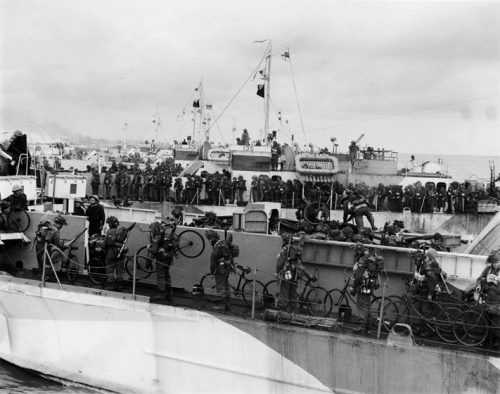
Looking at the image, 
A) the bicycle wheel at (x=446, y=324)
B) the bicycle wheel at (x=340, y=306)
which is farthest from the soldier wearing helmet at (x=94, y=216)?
the bicycle wheel at (x=446, y=324)

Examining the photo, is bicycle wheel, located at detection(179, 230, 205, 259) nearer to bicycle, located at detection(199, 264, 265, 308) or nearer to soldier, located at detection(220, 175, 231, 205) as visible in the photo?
bicycle, located at detection(199, 264, 265, 308)

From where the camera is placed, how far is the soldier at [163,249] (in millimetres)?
→ 10320

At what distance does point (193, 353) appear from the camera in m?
9.85

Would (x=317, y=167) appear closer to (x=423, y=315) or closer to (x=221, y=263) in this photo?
(x=221, y=263)

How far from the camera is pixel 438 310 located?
9195 mm

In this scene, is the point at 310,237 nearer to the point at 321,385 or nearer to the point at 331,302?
the point at 331,302

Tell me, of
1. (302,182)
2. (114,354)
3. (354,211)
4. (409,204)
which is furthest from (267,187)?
(114,354)

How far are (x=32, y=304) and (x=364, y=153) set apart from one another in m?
21.1

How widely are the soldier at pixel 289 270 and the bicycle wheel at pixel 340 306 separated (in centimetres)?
79

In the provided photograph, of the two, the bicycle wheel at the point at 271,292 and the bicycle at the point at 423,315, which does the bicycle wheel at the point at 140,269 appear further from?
the bicycle at the point at 423,315

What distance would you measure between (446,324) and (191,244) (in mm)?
5039

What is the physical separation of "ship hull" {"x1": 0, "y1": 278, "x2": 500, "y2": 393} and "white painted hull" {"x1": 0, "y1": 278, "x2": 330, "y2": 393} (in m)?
0.02

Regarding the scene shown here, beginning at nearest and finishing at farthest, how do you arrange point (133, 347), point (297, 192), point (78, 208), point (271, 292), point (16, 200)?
point (133, 347) < point (271, 292) < point (16, 200) < point (78, 208) < point (297, 192)

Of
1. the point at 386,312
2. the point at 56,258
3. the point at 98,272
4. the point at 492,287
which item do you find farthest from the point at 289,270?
the point at 56,258
